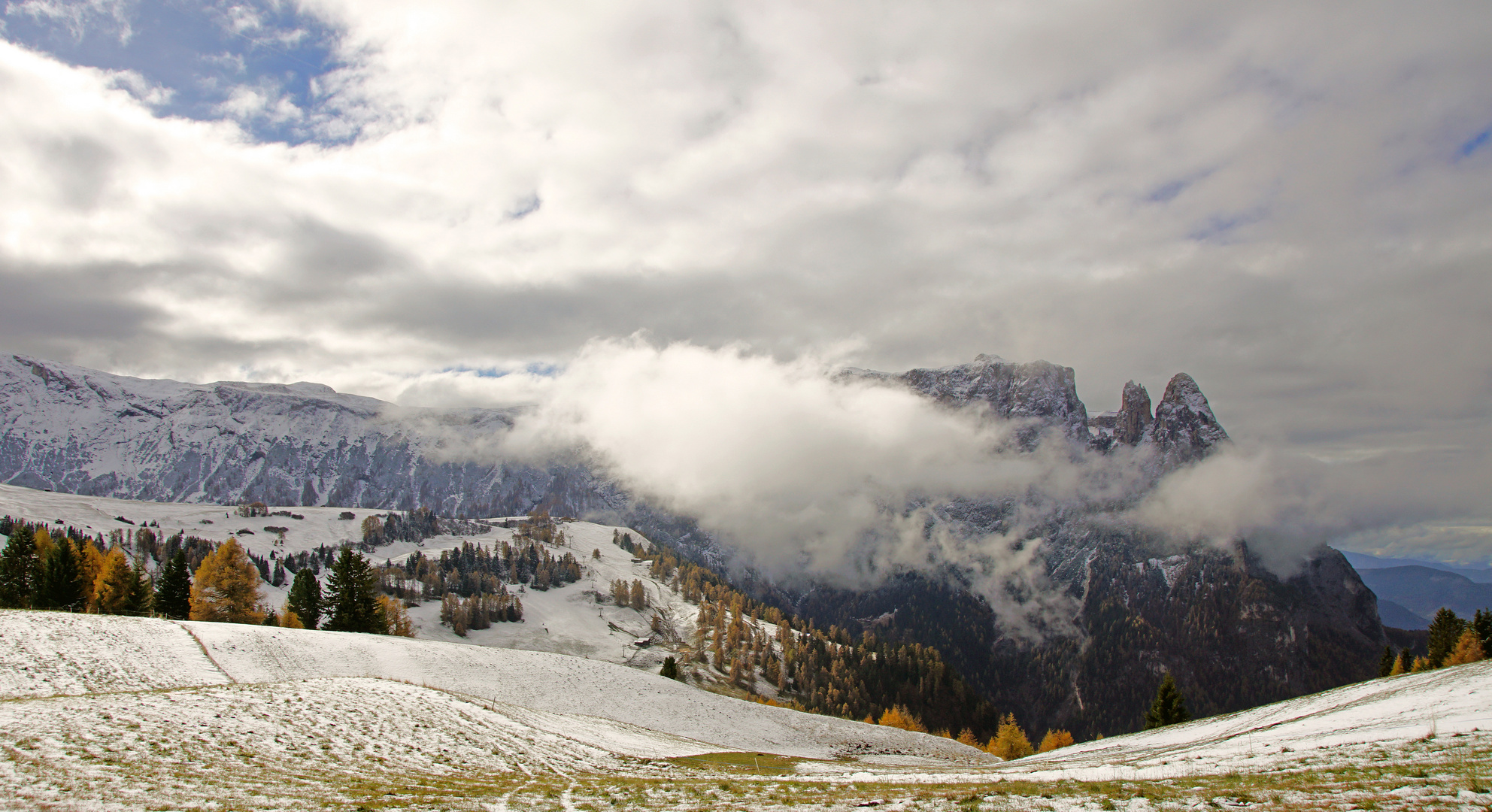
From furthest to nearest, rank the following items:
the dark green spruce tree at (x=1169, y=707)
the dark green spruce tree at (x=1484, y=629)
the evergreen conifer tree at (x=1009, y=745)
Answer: the evergreen conifer tree at (x=1009, y=745) < the dark green spruce tree at (x=1169, y=707) < the dark green spruce tree at (x=1484, y=629)

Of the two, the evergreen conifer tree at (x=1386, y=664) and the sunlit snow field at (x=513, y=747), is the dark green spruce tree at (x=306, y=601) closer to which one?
the sunlit snow field at (x=513, y=747)

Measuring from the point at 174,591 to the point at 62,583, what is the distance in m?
10.6

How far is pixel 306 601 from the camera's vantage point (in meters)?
93.2

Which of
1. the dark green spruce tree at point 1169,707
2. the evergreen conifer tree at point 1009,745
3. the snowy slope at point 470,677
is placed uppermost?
the snowy slope at point 470,677

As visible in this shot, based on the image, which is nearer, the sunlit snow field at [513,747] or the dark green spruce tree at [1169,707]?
the sunlit snow field at [513,747]

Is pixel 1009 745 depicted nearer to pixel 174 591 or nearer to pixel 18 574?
pixel 174 591

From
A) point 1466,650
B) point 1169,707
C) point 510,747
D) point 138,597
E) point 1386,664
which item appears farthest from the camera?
point 1386,664

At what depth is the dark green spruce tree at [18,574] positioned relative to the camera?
79000 millimetres

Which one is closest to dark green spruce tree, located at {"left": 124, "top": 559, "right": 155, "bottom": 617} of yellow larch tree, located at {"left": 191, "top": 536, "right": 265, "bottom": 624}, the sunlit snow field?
yellow larch tree, located at {"left": 191, "top": 536, "right": 265, "bottom": 624}

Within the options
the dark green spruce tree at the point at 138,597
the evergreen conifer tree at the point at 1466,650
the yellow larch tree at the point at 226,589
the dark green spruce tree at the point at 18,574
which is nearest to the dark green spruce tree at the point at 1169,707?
the evergreen conifer tree at the point at 1466,650

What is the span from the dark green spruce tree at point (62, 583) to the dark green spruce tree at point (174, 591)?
7358mm

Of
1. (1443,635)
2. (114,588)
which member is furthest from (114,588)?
(1443,635)

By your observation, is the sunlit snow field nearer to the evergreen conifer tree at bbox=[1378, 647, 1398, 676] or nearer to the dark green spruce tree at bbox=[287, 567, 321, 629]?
the dark green spruce tree at bbox=[287, 567, 321, 629]

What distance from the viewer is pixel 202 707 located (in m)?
32.2
